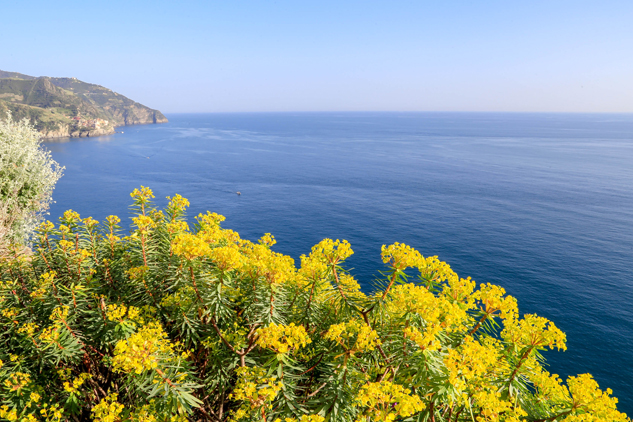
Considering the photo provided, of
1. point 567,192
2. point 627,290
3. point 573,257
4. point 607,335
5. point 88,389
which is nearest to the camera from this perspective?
point 88,389

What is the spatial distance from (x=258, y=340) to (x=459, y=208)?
87512 mm

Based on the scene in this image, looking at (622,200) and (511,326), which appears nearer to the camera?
(511,326)

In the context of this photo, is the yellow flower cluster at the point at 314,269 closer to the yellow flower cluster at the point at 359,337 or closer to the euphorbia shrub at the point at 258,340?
the euphorbia shrub at the point at 258,340

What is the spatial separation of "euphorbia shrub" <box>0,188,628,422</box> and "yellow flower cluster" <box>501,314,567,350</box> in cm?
3

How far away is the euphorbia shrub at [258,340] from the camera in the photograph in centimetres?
666

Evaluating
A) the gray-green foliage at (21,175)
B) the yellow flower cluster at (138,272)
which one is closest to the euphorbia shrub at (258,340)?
the yellow flower cluster at (138,272)

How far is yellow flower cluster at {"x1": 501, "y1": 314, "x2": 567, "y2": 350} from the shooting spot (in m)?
7.41

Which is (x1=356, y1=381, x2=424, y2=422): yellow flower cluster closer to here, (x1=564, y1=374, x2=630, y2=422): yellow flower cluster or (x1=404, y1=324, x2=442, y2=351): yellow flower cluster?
(x1=404, y1=324, x2=442, y2=351): yellow flower cluster

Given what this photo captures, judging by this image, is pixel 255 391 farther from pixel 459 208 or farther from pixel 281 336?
pixel 459 208

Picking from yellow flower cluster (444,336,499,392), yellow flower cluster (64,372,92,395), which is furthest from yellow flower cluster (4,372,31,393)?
yellow flower cluster (444,336,499,392)

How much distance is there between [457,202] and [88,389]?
304 ft

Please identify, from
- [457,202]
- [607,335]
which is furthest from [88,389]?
[457,202]

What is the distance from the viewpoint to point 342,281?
9.98 meters

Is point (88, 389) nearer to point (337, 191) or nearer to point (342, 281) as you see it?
point (342, 281)
